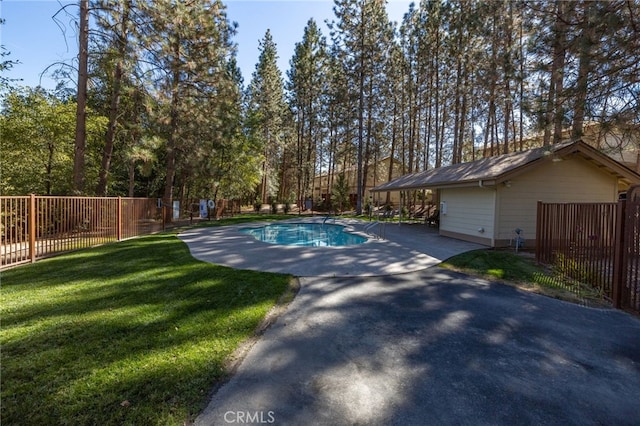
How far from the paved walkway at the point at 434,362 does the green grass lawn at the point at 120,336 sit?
0.41 metres

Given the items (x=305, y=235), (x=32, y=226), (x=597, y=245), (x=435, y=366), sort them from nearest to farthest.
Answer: (x=435, y=366)
(x=597, y=245)
(x=32, y=226)
(x=305, y=235)

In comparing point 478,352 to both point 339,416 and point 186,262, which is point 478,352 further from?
point 186,262

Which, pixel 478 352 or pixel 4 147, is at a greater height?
pixel 4 147

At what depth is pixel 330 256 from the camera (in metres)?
8.00

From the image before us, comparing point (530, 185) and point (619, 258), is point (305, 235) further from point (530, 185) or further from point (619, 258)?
point (619, 258)

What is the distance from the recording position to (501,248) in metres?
9.74

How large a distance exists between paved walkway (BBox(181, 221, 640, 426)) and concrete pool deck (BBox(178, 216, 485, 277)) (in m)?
1.17

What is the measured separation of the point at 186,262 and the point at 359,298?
4232mm

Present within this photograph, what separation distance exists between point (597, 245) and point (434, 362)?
4773 millimetres

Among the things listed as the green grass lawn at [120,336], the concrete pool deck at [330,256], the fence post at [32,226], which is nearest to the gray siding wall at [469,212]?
the concrete pool deck at [330,256]

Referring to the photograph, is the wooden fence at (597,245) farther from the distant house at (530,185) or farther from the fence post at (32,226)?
the fence post at (32,226)

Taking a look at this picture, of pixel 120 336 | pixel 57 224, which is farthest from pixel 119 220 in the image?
pixel 120 336

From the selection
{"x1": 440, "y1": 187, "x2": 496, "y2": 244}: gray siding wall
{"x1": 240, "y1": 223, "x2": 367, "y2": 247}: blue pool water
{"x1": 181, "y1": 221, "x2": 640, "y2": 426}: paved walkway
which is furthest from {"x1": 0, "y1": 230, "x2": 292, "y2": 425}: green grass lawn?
{"x1": 440, "y1": 187, "x2": 496, "y2": 244}: gray siding wall

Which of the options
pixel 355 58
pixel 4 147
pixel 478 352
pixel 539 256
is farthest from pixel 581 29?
pixel 4 147
